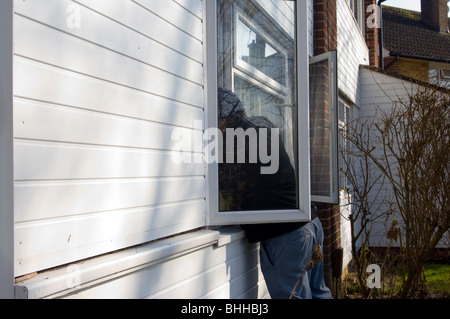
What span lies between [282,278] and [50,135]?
229cm

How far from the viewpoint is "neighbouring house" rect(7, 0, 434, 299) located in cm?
196

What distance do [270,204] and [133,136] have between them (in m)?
1.50

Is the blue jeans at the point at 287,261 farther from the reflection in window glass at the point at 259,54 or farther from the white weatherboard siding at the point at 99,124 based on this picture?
the reflection in window glass at the point at 259,54

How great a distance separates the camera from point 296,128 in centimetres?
403

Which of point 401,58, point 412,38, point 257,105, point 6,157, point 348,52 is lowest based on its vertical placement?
point 6,157

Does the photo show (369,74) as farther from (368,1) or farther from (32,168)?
(32,168)

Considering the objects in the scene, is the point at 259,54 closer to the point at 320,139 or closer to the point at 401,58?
the point at 320,139

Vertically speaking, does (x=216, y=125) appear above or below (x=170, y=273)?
above

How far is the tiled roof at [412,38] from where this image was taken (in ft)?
61.8

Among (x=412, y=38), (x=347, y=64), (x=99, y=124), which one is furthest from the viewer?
(x=412, y=38)

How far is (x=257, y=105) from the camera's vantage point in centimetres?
377

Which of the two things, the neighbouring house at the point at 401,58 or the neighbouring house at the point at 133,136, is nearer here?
the neighbouring house at the point at 133,136

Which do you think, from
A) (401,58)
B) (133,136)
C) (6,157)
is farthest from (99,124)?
(401,58)

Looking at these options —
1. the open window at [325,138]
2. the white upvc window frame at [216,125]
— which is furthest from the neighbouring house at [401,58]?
the white upvc window frame at [216,125]
